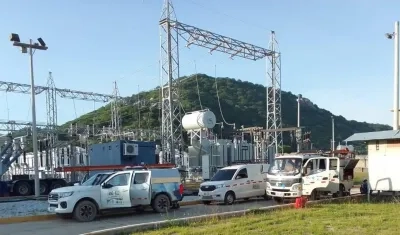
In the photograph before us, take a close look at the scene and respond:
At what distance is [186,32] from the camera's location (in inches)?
1457

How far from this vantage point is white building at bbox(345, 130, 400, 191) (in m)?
17.5

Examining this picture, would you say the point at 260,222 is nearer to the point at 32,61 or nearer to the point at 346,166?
the point at 346,166

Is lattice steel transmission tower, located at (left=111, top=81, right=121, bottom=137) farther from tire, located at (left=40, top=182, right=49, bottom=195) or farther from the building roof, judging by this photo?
the building roof

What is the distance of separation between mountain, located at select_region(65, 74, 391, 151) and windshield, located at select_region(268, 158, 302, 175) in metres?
41.3

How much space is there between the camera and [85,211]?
15.1 m

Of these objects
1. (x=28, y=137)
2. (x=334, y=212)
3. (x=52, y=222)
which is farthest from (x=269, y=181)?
(x=28, y=137)

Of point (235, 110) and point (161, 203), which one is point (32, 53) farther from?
point (235, 110)

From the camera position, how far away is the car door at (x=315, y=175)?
18.2 m

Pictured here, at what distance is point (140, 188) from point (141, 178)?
407 millimetres

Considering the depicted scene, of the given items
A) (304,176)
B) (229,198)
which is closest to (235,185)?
(229,198)

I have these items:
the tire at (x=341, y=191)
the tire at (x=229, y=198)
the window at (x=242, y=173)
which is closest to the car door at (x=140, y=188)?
the tire at (x=229, y=198)

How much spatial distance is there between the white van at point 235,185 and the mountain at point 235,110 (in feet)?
129

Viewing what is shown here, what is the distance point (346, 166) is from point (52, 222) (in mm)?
12584

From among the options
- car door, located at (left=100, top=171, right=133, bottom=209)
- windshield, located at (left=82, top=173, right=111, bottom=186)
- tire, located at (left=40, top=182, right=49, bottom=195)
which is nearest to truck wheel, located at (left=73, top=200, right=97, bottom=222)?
car door, located at (left=100, top=171, right=133, bottom=209)
